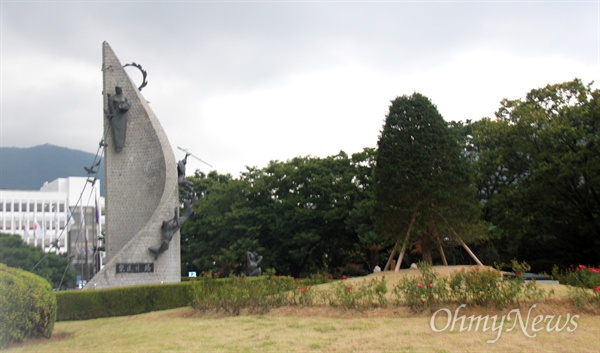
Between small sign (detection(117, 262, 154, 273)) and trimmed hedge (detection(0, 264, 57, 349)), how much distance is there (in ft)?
23.5

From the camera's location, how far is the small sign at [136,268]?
771 inches

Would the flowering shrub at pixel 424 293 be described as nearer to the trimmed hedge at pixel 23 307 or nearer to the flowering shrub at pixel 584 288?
the flowering shrub at pixel 584 288

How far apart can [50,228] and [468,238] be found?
60724 millimetres

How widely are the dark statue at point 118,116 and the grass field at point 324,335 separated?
350 inches

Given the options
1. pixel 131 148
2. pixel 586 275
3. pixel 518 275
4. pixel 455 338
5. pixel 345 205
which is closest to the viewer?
pixel 455 338

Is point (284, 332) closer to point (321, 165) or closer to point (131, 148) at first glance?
point (131, 148)

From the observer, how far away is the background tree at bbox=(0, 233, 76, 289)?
122 ft

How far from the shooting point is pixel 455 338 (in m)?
9.12

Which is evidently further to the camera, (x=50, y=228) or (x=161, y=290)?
(x=50, y=228)

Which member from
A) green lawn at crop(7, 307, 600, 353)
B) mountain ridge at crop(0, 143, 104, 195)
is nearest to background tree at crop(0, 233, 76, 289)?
mountain ridge at crop(0, 143, 104, 195)

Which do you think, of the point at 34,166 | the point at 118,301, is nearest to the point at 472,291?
the point at 118,301

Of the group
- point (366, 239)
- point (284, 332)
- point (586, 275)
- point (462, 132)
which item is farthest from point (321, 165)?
point (284, 332)

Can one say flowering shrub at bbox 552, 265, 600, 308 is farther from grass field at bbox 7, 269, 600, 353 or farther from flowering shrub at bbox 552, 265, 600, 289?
grass field at bbox 7, 269, 600, 353

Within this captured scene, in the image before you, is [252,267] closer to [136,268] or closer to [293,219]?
[136,268]
